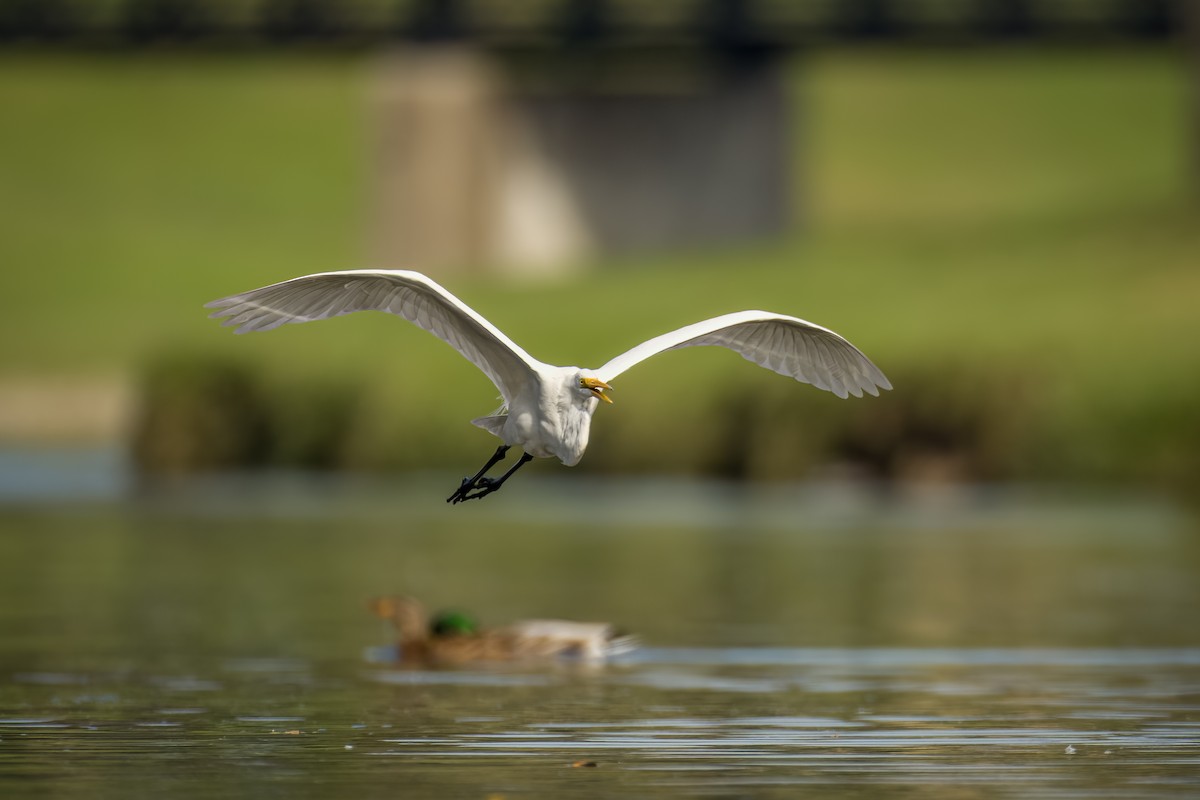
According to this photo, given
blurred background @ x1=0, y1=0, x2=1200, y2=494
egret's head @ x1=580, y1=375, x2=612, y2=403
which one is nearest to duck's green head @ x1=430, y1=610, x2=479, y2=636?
egret's head @ x1=580, y1=375, x2=612, y2=403

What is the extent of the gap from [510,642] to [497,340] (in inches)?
203

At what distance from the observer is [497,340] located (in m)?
16.6

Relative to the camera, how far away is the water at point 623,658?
14164 millimetres

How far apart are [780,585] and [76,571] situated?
7616mm

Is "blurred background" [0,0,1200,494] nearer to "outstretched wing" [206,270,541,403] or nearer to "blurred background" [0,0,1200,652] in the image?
"blurred background" [0,0,1200,652]

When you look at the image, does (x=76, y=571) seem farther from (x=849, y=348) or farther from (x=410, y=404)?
(x=410, y=404)

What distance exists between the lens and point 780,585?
29.6m

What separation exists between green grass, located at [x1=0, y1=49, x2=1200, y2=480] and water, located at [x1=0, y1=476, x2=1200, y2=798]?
425 inches

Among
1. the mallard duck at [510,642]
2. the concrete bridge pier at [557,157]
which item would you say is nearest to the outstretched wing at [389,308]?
the mallard duck at [510,642]

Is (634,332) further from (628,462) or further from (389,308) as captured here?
(389,308)

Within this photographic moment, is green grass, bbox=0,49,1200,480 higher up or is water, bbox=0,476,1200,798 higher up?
green grass, bbox=0,49,1200,480

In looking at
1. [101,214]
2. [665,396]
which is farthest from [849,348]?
[101,214]

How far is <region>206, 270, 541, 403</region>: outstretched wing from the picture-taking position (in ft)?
54.4

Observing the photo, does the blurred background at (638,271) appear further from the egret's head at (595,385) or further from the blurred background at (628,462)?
the egret's head at (595,385)
